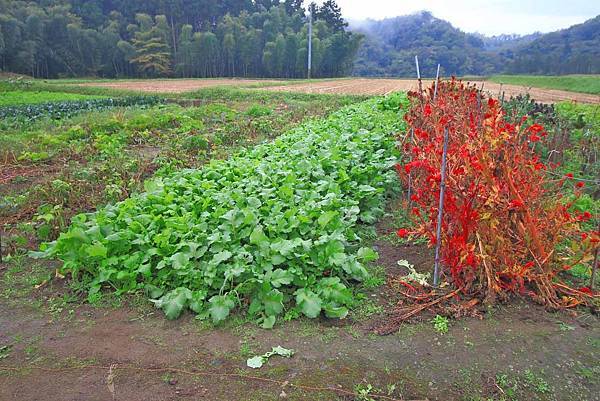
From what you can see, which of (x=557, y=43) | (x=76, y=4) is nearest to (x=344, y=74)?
(x=557, y=43)

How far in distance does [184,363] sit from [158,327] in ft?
1.62

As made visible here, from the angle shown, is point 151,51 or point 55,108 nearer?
point 55,108

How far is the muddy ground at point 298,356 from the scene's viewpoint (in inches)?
102

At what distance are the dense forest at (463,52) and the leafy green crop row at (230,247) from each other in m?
26.1

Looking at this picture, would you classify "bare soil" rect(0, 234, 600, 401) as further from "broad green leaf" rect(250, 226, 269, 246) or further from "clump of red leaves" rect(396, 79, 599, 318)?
"broad green leaf" rect(250, 226, 269, 246)

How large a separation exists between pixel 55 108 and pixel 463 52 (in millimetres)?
59335

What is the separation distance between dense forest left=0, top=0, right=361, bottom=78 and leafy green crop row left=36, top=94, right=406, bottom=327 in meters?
46.4

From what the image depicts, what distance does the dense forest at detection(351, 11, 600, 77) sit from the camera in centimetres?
4844

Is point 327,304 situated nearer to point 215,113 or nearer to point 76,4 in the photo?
point 215,113

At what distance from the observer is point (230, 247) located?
3668mm

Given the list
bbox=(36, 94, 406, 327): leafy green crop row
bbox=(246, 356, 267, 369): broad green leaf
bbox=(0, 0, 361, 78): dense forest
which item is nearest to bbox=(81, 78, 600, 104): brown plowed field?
bbox=(0, 0, 361, 78): dense forest

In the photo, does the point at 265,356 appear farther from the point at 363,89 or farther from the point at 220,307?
the point at 363,89

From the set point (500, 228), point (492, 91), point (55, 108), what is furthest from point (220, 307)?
point (492, 91)

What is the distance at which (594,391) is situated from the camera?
2564 millimetres
